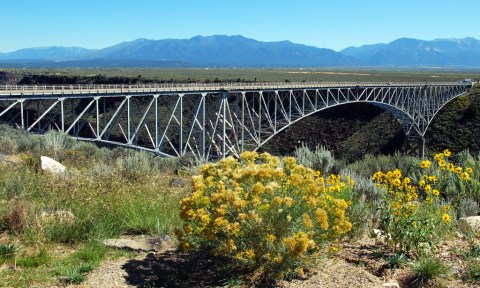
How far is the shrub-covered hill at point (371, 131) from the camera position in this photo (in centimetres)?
6006

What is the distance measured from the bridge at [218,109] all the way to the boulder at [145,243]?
1958 cm

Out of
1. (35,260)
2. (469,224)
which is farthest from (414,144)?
(35,260)

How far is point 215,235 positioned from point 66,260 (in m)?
1.60

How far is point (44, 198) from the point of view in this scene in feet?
21.4

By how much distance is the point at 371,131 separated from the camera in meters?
65.8

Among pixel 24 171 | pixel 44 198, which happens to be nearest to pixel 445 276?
pixel 44 198

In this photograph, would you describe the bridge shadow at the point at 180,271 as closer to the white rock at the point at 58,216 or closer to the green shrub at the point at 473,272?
the white rock at the point at 58,216

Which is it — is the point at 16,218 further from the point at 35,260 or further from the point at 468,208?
the point at 468,208

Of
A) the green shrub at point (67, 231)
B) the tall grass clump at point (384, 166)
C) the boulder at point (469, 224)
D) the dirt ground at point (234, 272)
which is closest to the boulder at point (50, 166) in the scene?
the green shrub at point (67, 231)

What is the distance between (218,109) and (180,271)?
109ft

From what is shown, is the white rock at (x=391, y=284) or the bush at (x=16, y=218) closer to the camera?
the white rock at (x=391, y=284)

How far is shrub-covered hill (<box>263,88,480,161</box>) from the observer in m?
60.1

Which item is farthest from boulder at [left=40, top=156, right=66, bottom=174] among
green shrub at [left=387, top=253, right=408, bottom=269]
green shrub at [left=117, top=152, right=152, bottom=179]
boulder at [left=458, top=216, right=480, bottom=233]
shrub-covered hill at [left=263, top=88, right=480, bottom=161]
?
shrub-covered hill at [left=263, top=88, right=480, bottom=161]

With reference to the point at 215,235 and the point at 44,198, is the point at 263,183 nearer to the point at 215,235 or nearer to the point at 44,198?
the point at 215,235
